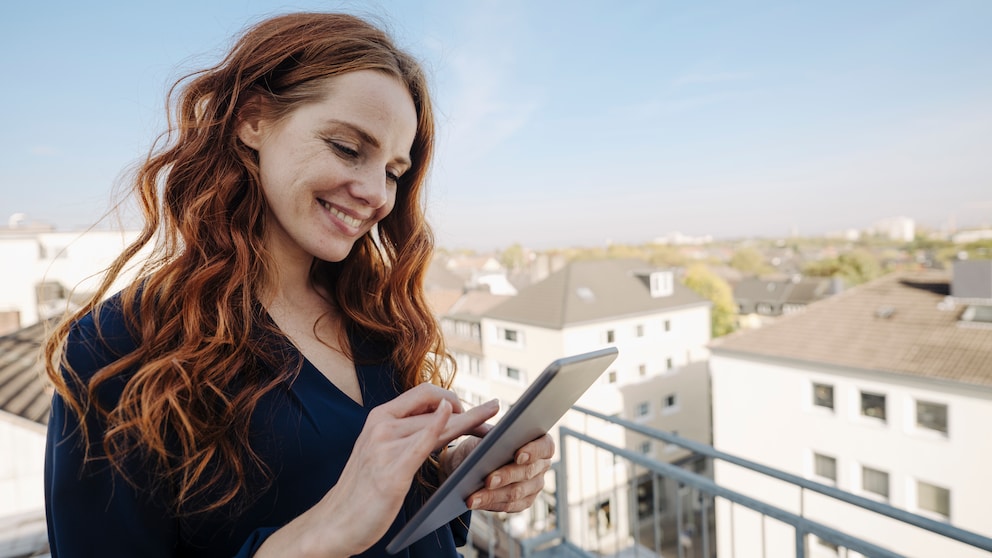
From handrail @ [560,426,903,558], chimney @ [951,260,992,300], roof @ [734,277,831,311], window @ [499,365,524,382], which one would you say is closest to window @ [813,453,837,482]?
chimney @ [951,260,992,300]

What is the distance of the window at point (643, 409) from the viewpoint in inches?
694

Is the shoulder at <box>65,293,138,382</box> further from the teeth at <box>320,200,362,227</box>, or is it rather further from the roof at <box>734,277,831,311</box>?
the roof at <box>734,277,831,311</box>

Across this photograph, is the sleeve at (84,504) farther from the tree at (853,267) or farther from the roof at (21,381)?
the tree at (853,267)

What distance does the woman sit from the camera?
1.69 ft

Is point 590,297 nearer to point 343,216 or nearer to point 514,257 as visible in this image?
point 514,257

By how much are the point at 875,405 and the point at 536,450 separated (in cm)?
1336

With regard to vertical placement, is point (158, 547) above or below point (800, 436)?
above

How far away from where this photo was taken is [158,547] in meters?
0.56

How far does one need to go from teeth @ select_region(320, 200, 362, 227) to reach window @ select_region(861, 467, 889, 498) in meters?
14.0

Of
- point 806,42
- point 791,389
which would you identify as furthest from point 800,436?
point 806,42

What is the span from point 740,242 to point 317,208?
3603cm

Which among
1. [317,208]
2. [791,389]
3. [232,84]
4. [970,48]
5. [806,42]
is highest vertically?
[806,42]

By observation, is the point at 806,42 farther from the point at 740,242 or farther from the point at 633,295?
the point at 633,295

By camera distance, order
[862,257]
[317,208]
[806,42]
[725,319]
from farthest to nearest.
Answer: [725,319] → [806,42] → [862,257] → [317,208]
